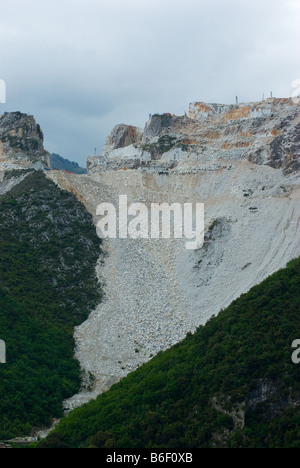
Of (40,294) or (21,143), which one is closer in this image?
(40,294)

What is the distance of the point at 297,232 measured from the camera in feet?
126

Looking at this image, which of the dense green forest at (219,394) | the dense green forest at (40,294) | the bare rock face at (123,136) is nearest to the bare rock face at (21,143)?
the dense green forest at (40,294)

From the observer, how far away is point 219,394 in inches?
912

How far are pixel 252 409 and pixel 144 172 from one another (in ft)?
113

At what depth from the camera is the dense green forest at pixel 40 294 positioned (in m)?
29.9

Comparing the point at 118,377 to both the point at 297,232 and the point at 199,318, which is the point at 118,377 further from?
the point at 297,232

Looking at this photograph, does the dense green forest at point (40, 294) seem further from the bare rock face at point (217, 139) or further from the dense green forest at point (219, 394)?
the bare rock face at point (217, 139)

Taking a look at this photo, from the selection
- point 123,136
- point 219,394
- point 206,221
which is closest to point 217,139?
point 123,136

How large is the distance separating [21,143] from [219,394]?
44494 millimetres

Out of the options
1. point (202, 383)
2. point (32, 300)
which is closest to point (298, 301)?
point (202, 383)

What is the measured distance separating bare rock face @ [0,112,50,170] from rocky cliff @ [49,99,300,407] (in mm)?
5983

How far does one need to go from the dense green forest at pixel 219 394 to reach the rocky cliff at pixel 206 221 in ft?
17.8

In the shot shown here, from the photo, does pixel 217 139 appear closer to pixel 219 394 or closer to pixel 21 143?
pixel 21 143

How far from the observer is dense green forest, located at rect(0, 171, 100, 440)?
2988 centimetres
